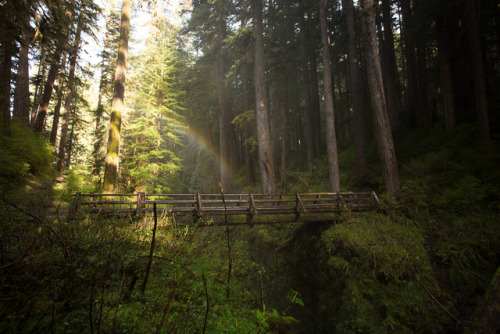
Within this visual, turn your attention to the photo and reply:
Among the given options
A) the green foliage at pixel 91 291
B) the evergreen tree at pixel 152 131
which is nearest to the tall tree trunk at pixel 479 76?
the green foliage at pixel 91 291

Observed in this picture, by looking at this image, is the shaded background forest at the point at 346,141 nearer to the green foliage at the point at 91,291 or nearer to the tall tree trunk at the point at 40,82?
the tall tree trunk at the point at 40,82

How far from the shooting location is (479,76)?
413 inches

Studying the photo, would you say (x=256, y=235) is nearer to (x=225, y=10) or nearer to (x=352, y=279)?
(x=352, y=279)

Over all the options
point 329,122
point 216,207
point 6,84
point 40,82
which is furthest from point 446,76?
point 40,82

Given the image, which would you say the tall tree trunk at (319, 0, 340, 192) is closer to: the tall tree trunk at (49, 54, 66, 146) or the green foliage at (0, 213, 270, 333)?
the green foliage at (0, 213, 270, 333)

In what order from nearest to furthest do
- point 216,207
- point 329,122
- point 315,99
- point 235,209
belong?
point 235,209
point 216,207
point 329,122
point 315,99

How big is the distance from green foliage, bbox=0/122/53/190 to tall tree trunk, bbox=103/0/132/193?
149 inches

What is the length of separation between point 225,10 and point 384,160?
59.1 feet

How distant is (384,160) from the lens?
1060cm

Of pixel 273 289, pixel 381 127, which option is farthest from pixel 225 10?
pixel 273 289

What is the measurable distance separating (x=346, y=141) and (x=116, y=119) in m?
20.1

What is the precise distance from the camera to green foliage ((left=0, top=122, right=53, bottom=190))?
10.4m

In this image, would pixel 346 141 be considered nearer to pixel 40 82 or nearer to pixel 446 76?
pixel 446 76

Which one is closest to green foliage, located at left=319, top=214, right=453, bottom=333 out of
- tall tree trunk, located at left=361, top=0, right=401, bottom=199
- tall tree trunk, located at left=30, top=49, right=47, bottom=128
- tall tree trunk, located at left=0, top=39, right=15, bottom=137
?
tall tree trunk, located at left=361, top=0, right=401, bottom=199
